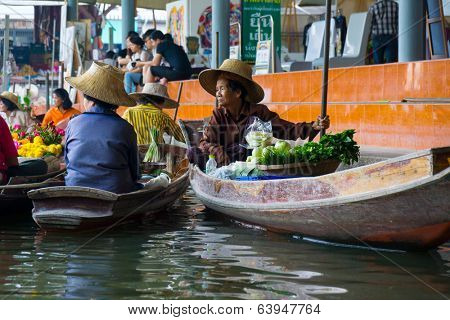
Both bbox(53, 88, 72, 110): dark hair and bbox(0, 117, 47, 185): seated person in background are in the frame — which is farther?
bbox(53, 88, 72, 110): dark hair

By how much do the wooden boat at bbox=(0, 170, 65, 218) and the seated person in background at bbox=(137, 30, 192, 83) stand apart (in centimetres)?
576

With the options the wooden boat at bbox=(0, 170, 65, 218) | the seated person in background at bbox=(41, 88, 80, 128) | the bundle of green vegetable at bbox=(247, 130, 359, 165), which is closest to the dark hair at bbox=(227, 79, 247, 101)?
the bundle of green vegetable at bbox=(247, 130, 359, 165)

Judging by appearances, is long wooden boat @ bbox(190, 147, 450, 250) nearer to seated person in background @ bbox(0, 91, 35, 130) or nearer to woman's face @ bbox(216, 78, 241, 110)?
woman's face @ bbox(216, 78, 241, 110)

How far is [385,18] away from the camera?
12.1m

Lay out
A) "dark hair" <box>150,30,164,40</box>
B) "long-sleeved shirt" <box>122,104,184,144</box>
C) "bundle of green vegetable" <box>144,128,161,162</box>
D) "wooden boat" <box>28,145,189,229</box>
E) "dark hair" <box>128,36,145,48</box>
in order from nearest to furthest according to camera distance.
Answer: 1. "wooden boat" <box>28,145,189,229</box>
2. "bundle of green vegetable" <box>144,128,161,162</box>
3. "long-sleeved shirt" <box>122,104,184,144</box>
4. "dark hair" <box>150,30,164,40</box>
5. "dark hair" <box>128,36,145,48</box>

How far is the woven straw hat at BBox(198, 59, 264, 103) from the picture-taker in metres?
8.00

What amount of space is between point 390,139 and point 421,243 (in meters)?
3.96

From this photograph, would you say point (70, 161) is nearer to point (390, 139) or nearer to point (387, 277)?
point (387, 277)

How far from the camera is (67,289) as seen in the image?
5.25 meters

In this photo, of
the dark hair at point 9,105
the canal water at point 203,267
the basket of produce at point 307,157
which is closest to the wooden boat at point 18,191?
the canal water at point 203,267

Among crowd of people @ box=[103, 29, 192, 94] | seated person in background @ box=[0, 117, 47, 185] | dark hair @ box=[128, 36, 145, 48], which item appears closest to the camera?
seated person in background @ box=[0, 117, 47, 185]

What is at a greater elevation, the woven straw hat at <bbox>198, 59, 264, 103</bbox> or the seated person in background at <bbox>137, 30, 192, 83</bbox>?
the seated person in background at <bbox>137, 30, 192, 83</bbox>

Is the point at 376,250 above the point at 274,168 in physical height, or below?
below
